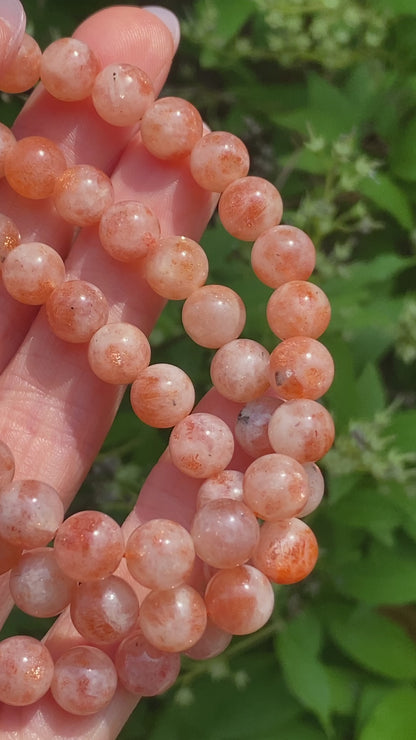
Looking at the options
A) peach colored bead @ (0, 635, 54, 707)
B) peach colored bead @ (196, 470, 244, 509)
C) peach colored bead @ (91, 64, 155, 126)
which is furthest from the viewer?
peach colored bead @ (91, 64, 155, 126)

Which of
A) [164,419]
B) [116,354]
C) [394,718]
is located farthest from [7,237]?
[394,718]

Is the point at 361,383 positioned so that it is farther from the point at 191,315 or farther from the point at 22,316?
the point at 22,316

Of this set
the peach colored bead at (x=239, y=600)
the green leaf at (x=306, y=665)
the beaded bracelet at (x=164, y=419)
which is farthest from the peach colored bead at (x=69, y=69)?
the green leaf at (x=306, y=665)

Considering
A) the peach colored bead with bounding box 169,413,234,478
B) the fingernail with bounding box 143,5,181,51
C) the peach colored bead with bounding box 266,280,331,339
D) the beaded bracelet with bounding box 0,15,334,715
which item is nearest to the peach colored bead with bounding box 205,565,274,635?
the beaded bracelet with bounding box 0,15,334,715

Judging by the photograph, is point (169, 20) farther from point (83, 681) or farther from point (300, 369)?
point (83, 681)

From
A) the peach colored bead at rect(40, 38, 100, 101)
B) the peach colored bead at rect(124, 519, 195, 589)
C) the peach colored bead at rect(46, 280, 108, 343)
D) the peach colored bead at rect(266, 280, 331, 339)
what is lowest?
the peach colored bead at rect(124, 519, 195, 589)

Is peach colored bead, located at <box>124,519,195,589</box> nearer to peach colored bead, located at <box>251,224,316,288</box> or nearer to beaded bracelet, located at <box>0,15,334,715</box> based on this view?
beaded bracelet, located at <box>0,15,334,715</box>
